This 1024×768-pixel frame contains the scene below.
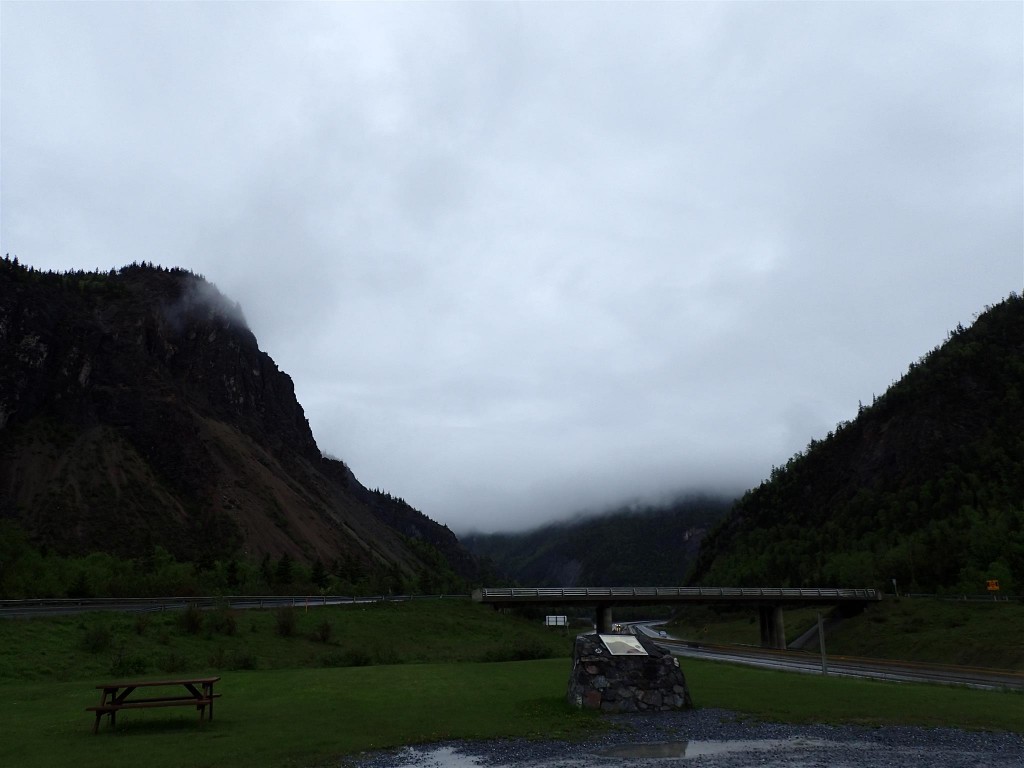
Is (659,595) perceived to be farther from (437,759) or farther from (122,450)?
(122,450)

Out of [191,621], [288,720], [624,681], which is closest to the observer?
[288,720]

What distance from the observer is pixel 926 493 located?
14362 centimetres

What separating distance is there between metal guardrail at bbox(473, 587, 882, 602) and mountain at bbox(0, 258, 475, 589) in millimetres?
61202

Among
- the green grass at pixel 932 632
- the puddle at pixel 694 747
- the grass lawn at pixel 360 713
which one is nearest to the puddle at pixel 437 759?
the grass lawn at pixel 360 713

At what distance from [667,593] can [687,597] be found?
2.52 meters

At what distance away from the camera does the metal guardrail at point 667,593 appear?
265ft

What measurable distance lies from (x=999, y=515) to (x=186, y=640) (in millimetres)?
110496

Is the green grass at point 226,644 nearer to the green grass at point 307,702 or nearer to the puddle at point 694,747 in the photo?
the green grass at point 307,702

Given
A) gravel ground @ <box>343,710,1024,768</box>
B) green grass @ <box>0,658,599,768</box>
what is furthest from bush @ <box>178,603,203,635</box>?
gravel ground @ <box>343,710,1024,768</box>

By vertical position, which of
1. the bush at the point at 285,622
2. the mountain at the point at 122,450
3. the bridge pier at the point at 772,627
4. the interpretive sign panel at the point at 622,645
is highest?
the mountain at the point at 122,450

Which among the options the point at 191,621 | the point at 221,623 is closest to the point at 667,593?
the point at 221,623

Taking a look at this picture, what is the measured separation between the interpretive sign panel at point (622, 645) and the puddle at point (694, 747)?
19.8 ft

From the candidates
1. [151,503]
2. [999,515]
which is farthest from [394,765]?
[151,503]

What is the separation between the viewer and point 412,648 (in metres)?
60.2
